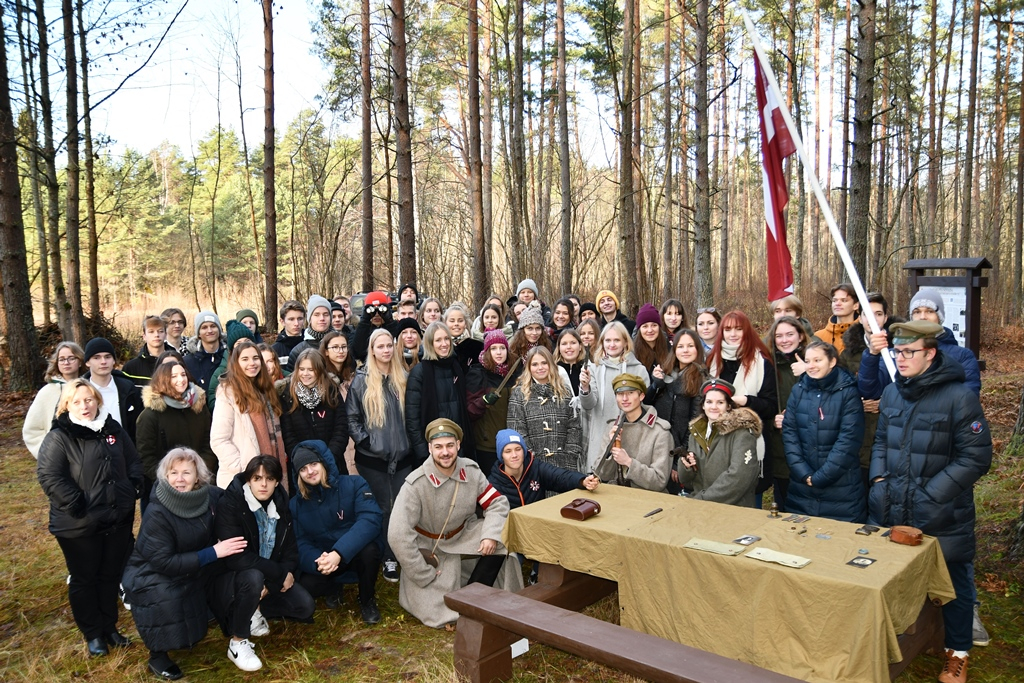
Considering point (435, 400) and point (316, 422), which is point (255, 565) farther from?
point (435, 400)

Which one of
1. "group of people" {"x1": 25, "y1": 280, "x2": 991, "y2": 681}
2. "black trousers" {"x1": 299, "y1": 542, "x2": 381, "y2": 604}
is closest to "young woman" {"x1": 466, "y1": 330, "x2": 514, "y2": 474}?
"group of people" {"x1": 25, "y1": 280, "x2": 991, "y2": 681}

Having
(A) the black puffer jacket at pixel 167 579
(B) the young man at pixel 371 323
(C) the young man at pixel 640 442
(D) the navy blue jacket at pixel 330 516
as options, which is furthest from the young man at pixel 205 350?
(C) the young man at pixel 640 442

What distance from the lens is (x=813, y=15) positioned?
85.4 feet

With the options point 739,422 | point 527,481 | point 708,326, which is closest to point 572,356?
point 708,326

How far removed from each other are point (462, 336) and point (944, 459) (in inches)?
157

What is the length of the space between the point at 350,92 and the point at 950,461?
19197 mm

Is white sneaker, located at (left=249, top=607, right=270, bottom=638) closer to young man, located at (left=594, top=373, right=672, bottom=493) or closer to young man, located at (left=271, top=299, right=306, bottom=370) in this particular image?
young man, located at (left=594, top=373, right=672, bottom=493)

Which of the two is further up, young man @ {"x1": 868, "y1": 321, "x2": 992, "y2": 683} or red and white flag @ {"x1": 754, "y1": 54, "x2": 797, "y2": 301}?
red and white flag @ {"x1": 754, "y1": 54, "x2": 797, "y2": 301}

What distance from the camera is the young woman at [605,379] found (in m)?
5.45

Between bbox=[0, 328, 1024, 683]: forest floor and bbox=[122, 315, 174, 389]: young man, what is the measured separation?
1520 mm

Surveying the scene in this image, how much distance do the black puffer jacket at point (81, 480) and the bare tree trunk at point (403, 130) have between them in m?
6.30

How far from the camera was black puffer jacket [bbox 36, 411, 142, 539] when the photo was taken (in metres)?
4.04

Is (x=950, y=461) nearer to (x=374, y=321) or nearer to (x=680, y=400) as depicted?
(x=680, y=400)

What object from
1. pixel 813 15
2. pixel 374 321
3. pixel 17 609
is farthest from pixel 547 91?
pixel 17 609
